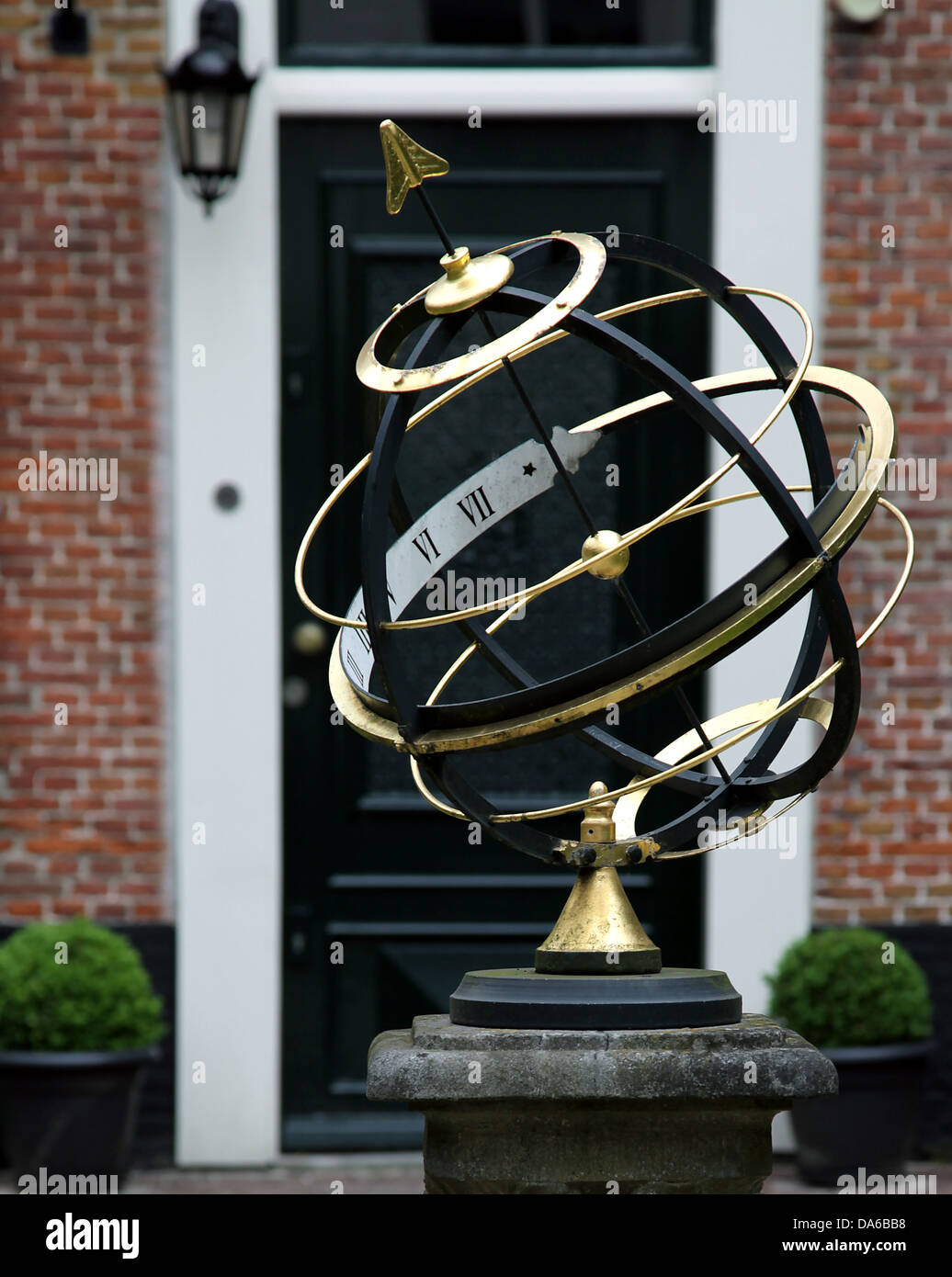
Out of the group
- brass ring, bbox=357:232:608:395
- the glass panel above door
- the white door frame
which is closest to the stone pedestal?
brass ring, bbox=357:232:608:395

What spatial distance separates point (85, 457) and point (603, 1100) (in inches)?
149

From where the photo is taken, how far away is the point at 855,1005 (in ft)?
17.7

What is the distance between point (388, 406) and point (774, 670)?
3.37 metres

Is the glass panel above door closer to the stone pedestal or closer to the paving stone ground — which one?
the paving stone ground

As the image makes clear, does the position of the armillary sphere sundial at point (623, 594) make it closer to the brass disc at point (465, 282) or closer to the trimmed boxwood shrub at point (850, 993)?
the brass disc at point (465, 282)

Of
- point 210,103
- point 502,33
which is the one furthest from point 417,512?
point 502,33

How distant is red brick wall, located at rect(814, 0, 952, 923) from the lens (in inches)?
233

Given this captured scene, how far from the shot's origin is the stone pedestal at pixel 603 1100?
8.81 feet

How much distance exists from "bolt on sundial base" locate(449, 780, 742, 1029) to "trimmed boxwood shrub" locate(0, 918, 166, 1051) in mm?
2683

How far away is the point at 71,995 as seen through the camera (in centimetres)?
536

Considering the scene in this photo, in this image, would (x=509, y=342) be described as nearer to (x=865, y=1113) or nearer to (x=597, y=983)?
(x=597, y=983)
